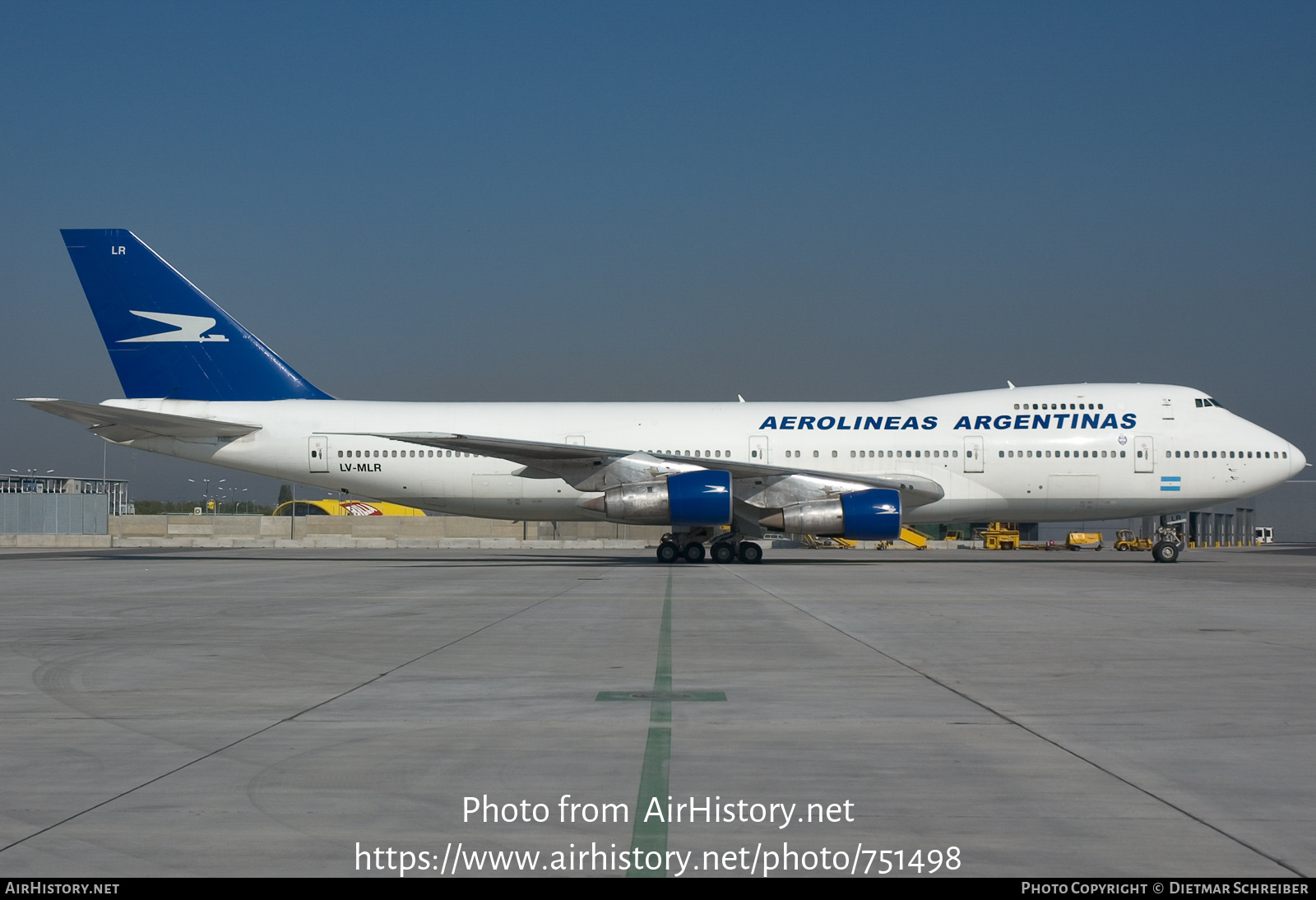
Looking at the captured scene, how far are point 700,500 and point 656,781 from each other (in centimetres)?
2071

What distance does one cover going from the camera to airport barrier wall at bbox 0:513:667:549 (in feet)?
156

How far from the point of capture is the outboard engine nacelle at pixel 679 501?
25.5m

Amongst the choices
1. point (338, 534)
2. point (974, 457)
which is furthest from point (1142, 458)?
point (338, 534)

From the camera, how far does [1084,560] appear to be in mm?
31031

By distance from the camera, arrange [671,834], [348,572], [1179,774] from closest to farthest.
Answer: [671,834]
[1179,774]
[348,572]

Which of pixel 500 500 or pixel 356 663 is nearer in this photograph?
pixel 356 663

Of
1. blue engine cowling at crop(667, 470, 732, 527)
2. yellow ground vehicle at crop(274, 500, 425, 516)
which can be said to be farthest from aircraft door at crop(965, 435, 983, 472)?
yellow ground vehicle at crop(274, 500, 425, 516)

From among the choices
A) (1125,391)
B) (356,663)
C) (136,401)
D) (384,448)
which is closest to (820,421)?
(1125,391)

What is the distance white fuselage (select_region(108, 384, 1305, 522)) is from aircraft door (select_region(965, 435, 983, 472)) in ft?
0.14

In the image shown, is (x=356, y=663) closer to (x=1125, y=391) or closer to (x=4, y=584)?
(x=4, y=584)

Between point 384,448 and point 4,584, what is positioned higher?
point 384,448

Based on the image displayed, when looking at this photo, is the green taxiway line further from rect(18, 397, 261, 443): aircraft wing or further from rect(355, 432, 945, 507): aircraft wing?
rect(18, 397, 261, 443): aircraft wing

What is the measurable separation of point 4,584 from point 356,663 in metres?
13.4

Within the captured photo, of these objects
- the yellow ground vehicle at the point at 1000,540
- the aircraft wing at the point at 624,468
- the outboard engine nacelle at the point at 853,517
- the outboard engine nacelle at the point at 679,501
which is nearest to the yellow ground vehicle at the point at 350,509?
the yellow ground vehicle at the point at 1000,540
